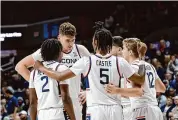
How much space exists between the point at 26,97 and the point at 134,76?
10420 millimetres

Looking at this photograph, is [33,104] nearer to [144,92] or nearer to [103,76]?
[103,76]

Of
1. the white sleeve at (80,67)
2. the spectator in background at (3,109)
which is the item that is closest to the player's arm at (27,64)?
the white sleeve at (80,67)

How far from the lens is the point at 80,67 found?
5.28m

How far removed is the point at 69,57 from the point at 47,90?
1.27 metres

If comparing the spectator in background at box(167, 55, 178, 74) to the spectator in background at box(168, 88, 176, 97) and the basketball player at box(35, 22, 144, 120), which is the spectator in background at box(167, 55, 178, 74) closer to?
the spectator in background at box(168, 88, 176, 97)

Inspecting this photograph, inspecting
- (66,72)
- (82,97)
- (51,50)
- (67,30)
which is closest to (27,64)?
(67,30)

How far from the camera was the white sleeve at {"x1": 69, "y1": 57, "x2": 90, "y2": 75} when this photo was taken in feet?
17.3

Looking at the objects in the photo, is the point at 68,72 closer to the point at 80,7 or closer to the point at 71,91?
the point at 71,91

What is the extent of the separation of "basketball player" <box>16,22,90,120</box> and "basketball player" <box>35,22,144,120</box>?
85 cm

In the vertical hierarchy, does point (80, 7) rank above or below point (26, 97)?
above

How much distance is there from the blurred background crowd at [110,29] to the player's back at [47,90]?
653cm

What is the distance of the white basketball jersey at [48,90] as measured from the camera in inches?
208

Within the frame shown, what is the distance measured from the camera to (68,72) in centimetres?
523

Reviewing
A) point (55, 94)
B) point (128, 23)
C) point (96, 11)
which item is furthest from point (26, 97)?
point (55, 94)
